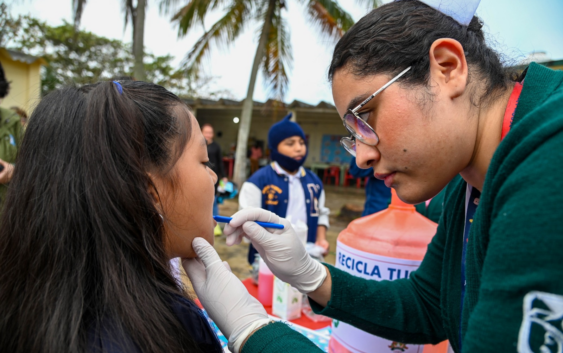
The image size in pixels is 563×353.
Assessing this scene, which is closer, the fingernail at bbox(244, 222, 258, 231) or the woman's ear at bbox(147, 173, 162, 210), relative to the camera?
the woman's ear at bbox(147, 173, 162, 210)

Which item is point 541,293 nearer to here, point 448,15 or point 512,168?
point 512,168

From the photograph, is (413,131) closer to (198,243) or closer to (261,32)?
(198,243)

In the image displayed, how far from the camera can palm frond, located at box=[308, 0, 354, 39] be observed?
7.47 m

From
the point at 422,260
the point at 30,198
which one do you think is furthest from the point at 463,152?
the point at 30,198

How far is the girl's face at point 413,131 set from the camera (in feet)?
3.02

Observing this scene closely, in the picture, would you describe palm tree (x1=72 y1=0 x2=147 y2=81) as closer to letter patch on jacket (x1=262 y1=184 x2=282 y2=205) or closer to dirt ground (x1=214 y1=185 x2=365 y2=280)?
dirt ground (x1=214 y1=185 x2=365 y2=280)

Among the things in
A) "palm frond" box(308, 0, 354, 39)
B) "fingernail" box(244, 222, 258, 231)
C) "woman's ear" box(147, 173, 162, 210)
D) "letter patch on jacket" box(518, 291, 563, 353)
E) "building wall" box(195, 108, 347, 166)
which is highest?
"palm frond" box(308, 0, 354, 39)

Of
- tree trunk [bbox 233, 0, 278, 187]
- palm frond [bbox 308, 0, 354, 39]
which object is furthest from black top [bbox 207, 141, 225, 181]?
palm frond [bbox 308, 0, 354, 39]

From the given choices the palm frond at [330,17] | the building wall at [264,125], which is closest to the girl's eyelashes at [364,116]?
the palm frond at [330,17]

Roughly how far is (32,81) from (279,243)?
11.8 metres

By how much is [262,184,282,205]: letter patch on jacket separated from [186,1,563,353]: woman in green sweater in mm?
1663

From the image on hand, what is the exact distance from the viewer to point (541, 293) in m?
0.55

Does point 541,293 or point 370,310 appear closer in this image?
point 541,293

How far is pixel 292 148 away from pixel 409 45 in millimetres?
2234
